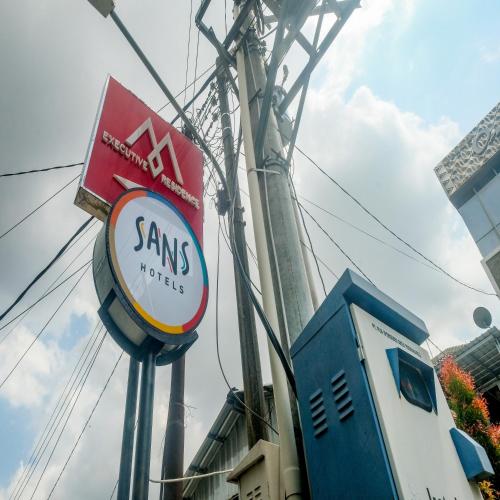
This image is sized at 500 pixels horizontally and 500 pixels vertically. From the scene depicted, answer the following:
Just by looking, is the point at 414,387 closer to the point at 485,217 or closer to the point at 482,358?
the point at 482,358

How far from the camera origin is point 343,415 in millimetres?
1452

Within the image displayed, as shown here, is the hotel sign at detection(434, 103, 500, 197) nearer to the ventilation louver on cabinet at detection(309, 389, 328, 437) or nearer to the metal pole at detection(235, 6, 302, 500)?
the metal pole at detection(235, 6, 302, 500)

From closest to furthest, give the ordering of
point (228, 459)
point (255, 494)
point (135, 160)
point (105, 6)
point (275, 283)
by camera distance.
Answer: point (255, 494)
point (275, 283)
point (105, 6)
point (135, 160)
point (228, 459)

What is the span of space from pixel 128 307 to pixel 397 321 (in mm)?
1225

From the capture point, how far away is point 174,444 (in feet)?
17.2

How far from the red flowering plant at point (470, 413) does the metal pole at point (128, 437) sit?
365 inches

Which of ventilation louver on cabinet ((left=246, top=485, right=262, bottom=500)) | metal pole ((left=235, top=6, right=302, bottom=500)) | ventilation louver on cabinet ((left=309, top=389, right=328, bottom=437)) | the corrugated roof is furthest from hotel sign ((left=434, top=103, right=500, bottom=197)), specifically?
ventilation louver on cabinet ((left=246, top=485, right=262, bottom=500))

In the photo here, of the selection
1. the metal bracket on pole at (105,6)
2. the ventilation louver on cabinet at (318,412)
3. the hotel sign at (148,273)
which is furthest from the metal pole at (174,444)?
the metal bracket on pole at (105,6)

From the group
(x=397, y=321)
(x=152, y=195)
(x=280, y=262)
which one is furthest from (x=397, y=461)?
(x=152, y=195)

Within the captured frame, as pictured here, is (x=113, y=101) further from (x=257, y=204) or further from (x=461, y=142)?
(x=461, y=142)

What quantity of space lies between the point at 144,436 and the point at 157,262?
929mm

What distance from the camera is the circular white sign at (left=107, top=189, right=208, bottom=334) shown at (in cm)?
174

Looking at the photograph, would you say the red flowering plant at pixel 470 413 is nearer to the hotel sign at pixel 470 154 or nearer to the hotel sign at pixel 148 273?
the hotel sign at pixel 470 154

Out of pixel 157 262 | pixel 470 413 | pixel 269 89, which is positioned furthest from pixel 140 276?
pixel 470 413
